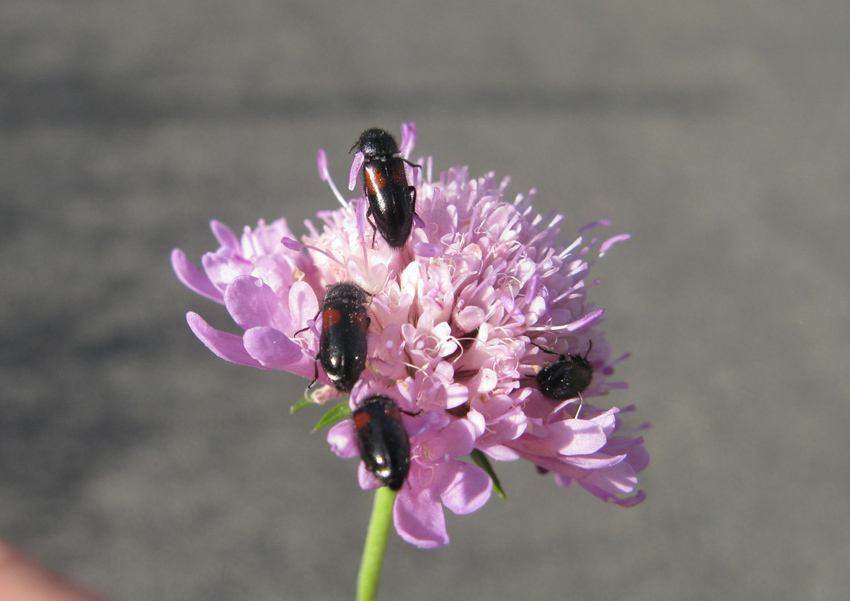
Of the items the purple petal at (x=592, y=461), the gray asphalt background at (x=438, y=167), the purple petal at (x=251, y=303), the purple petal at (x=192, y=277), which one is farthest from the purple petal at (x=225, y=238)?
the gray asphalt background at (x=438, y=167)

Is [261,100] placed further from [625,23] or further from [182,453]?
[625,23]

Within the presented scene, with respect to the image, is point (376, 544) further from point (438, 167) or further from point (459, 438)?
point (438, 167)

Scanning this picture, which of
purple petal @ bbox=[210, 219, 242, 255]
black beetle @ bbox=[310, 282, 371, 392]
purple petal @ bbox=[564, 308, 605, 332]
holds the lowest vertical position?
black beetle @ bbox=[310, 282, 371, 392]

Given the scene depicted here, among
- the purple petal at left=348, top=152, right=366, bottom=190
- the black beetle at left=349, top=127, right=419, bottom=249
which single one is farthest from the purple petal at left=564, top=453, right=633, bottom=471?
the purple petal at left=348, top=152, right=366, bottom=190

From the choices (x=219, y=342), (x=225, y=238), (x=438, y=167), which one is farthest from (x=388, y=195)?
(x=438, y=167)

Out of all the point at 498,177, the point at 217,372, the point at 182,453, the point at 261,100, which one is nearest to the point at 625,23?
the point at 498,177

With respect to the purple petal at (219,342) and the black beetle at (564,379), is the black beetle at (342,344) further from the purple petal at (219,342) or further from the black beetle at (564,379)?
the black beetle at (564,379)

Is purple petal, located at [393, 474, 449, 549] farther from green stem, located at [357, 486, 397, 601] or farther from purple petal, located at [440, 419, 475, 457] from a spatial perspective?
green stem, located at [357, 486, 397, 601]
